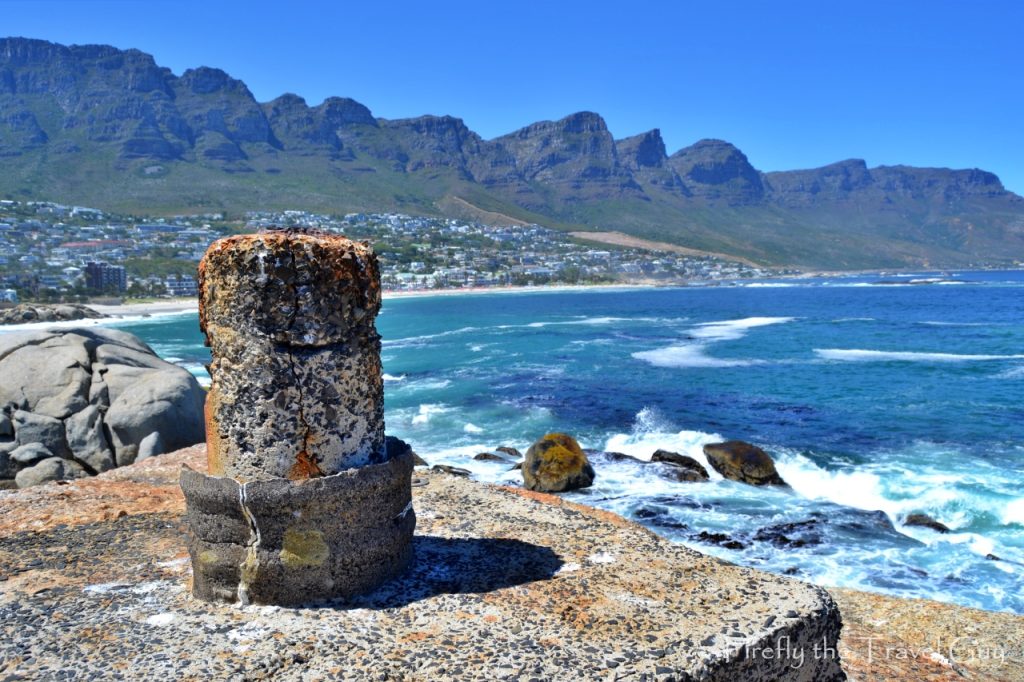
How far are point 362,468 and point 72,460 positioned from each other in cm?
987

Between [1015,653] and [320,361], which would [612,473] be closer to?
[1015,653]

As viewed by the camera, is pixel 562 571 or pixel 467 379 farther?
pixel 467 379

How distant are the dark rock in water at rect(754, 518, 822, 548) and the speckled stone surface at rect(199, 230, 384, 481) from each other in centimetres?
994

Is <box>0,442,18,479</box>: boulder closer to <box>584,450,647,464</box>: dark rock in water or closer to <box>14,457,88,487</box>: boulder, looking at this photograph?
<box>14,457,88,487</box>: boulder

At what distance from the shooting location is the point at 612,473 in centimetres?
1698

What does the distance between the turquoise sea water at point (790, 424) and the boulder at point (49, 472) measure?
8470 mm

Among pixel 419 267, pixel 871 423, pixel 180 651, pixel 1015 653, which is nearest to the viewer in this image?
pixel 180 651

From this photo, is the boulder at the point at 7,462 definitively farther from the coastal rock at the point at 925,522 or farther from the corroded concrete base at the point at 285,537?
the coastal rock at the point at 925,522

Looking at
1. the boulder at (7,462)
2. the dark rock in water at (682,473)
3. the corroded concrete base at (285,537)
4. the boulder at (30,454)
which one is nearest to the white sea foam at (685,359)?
the dark rock in water at (682,473)

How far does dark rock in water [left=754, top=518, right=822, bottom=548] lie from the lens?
1252cm

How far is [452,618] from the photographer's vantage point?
4.68 m

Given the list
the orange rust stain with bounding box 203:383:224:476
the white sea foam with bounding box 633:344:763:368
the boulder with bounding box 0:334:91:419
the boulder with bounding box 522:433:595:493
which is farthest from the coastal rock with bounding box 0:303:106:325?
the orange rust stain with bounding box 203:383:224:476

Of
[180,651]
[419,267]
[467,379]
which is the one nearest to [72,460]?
[180,651]

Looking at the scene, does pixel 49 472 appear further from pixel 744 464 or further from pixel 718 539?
pixel 744 464
